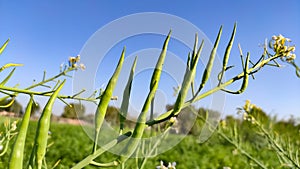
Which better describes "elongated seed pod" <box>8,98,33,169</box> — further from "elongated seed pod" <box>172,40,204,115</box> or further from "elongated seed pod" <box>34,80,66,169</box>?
"elongated seed pod" <box>172,40,204,115</box>

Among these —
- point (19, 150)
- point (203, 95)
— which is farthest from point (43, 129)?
point (203, 95)

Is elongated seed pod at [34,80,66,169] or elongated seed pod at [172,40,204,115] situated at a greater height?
elongated seed pod at [172,40,204,115]

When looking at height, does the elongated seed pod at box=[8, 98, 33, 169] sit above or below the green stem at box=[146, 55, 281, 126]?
below

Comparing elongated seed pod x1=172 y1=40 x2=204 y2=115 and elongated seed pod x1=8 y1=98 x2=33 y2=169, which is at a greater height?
elongated seed pod x1=172 y1=40 x2=204 y2=115

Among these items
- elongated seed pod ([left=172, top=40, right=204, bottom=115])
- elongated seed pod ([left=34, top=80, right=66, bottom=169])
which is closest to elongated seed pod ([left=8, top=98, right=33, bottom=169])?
elongated seed pod ([left=34, top=80, right=66, bottom=169])

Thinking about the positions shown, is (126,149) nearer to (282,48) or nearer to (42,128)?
(42,128)

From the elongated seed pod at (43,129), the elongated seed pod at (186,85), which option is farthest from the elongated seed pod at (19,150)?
the elongated seed pod at (186,85)

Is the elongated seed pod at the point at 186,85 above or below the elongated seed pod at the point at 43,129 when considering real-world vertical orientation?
above

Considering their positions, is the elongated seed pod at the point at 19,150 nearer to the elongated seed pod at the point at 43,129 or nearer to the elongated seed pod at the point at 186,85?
the elongated seed pod at the point at 43,129

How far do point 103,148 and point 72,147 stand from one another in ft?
19.8

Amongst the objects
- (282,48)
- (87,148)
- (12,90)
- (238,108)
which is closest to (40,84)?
(12,90)

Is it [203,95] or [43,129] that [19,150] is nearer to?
[43,129]

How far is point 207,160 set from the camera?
18.7ft

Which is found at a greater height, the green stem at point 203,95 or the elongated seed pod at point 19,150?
the green stem at point 203,95
